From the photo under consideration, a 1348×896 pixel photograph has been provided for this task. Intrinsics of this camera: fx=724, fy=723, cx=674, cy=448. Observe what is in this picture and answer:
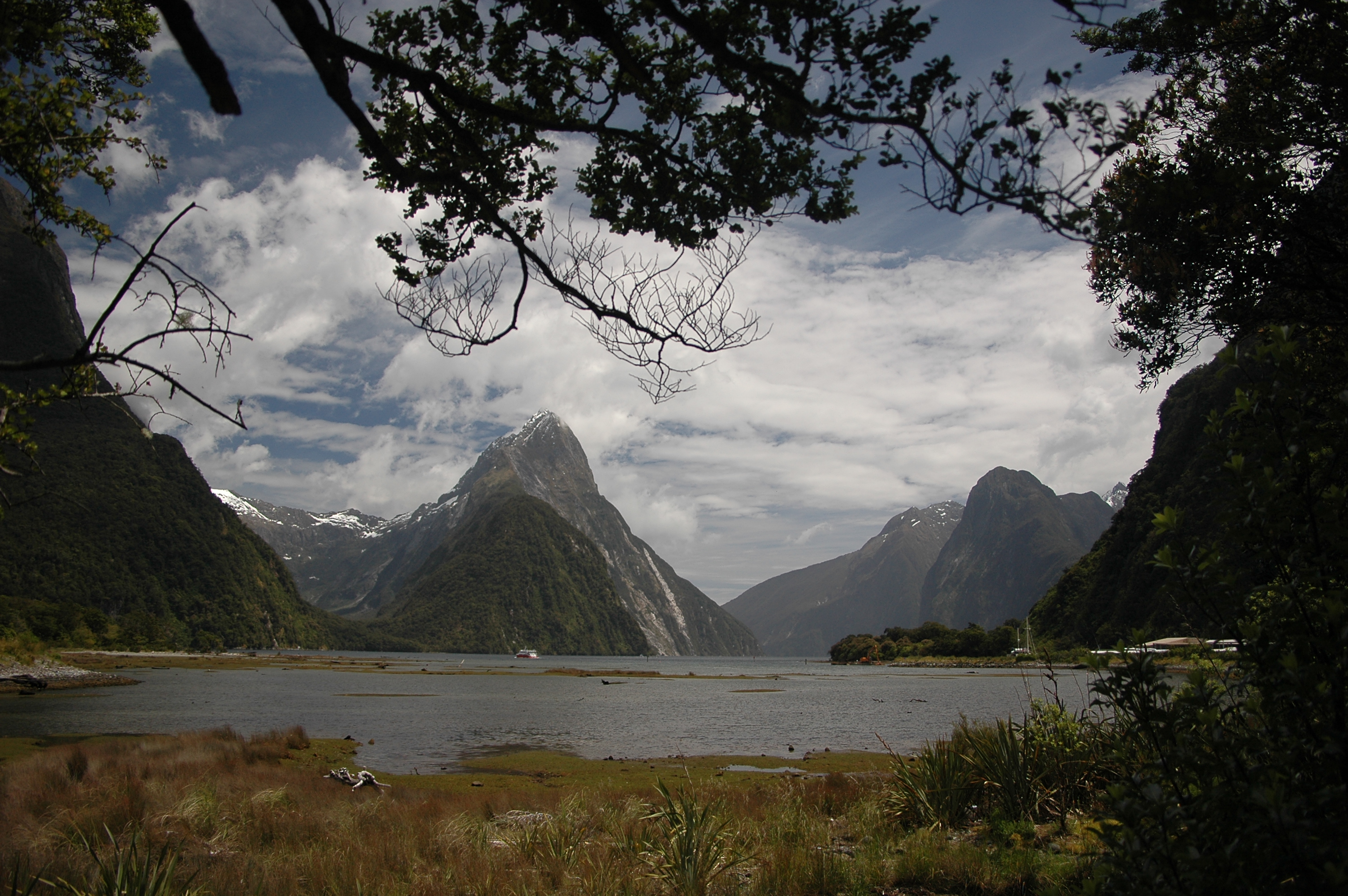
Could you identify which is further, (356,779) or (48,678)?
(48,678)

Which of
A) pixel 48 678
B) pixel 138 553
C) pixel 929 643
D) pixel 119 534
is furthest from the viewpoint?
pixel 138 553

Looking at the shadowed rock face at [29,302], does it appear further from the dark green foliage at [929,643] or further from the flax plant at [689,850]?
the flax plant at [689,850]

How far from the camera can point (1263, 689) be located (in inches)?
111

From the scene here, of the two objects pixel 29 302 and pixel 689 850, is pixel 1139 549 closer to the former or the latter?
pixel 689 850

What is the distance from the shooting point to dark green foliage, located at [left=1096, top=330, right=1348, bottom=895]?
2.48m

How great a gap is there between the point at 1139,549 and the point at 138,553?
163 m

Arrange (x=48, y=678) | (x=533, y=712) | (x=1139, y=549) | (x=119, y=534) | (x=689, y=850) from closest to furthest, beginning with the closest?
(x=689, y=850) < (x=533, y=712) < (x=48, y=678) < (x=1139, y=549) < (x=119, y=534)

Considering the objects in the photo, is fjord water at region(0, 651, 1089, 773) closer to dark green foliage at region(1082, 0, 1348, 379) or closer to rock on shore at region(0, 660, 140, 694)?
rock on shore at region(0, 660, 140, 694)

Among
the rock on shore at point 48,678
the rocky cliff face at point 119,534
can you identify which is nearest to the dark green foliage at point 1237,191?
the rock on shore at point 48,678

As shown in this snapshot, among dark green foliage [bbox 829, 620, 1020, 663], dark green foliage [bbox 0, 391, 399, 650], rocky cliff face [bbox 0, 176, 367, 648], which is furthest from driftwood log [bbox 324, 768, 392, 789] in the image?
rocky cliff face [bbox 0, 176, 367, 648]

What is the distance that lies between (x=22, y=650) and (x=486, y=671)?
5368 cm

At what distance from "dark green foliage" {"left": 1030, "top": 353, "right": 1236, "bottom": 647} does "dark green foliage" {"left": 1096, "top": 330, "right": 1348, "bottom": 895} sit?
2702 inches

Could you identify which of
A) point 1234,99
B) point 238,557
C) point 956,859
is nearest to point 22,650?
point 956,859

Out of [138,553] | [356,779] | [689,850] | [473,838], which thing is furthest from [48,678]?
[138,553]
